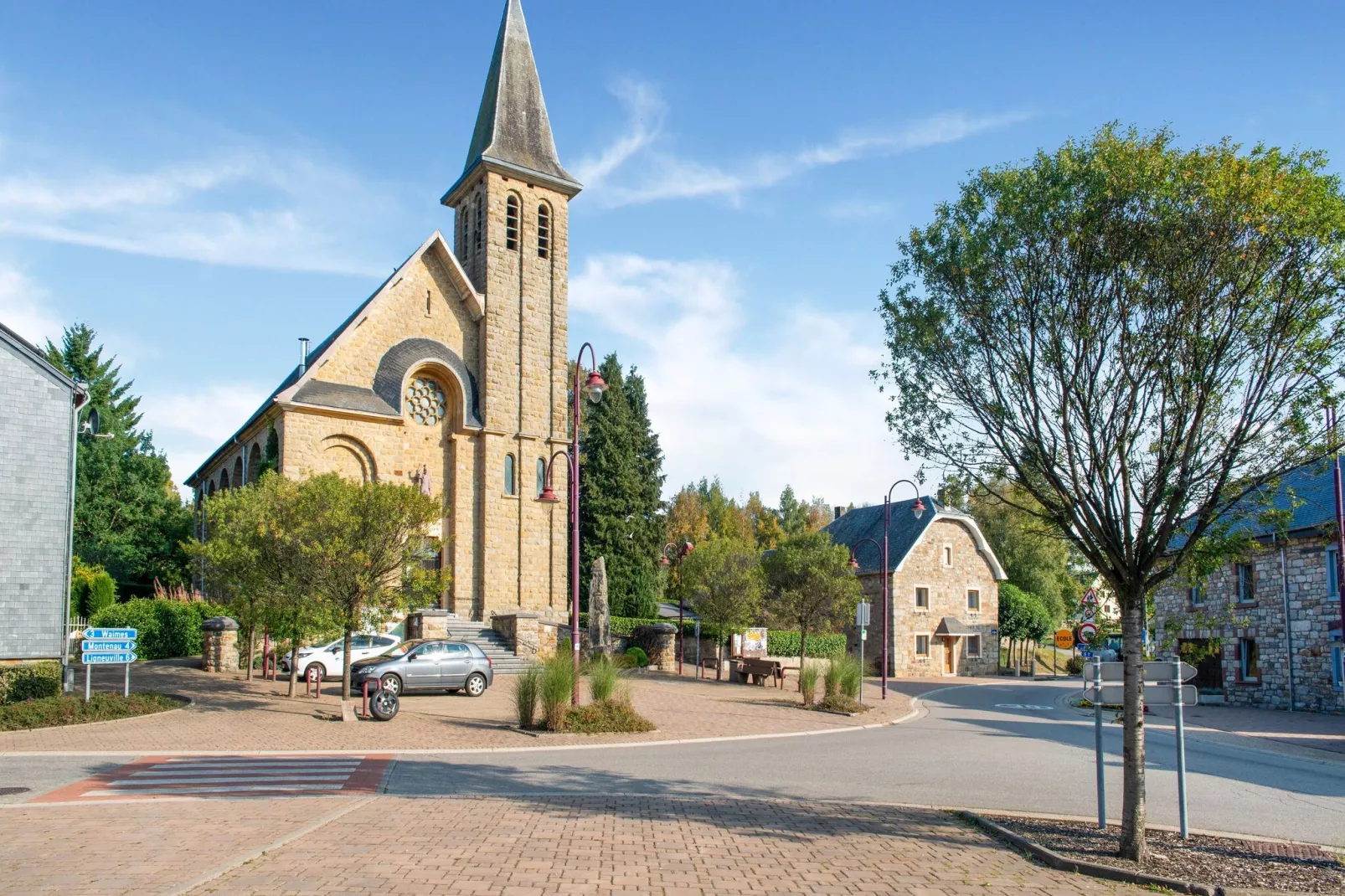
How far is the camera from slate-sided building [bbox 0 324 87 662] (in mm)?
19203

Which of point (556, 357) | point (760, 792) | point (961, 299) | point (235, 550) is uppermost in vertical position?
point (556, 357)

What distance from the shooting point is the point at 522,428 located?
112ft

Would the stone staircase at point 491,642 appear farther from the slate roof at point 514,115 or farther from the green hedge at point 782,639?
the slate roof at point 514,115

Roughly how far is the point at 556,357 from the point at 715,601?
10859 millimetres

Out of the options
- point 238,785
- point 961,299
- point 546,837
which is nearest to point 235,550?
point 238,785

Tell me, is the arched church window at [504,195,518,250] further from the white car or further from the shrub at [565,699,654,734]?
the shrub at [565,699,654,734]

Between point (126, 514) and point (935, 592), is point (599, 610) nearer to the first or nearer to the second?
point (935, 592)

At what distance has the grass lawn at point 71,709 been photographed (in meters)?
16.1

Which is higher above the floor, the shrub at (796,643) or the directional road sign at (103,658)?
the directional road sign at (103,658)

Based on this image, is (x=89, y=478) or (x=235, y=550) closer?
(x=235, y=550)

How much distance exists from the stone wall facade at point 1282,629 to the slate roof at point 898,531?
1346cm

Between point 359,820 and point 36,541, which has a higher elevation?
point 36,541

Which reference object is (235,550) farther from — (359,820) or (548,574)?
(548,574)

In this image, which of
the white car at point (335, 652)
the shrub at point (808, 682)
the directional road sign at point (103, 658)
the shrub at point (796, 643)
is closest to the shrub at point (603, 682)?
the shrub at point (808, 682)
